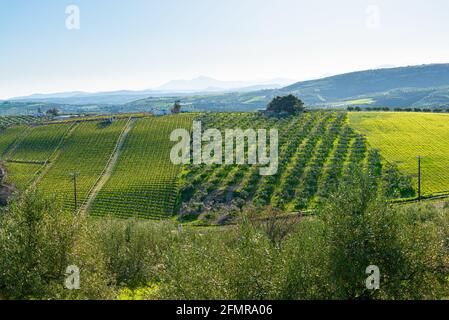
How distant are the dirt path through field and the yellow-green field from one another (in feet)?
222

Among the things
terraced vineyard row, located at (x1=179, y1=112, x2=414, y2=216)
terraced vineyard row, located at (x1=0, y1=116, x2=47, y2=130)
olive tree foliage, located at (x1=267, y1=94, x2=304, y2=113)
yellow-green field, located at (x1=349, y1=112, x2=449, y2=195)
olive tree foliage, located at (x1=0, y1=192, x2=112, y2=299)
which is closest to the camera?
olive tree foliage, located at (x1=0, y1=192, x2=112, y2=299)

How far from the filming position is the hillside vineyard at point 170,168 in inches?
3497

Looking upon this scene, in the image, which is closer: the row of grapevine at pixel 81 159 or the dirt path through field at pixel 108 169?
the dirt path through field at pixel 108 169

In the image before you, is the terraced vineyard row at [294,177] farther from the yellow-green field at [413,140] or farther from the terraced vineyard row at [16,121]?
the terraced vineyard row at [16,121]

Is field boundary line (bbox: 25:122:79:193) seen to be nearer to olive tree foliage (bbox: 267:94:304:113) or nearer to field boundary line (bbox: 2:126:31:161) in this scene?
field boundary line (bbox: 2:126:31:161)

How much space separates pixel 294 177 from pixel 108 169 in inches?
1967

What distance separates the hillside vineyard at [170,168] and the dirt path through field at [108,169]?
26 centimetres

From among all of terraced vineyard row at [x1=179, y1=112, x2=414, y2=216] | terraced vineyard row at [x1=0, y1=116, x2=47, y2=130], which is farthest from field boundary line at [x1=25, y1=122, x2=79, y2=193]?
terraced vineyard row at [x1=179, y1=112, x2=414, y2=216]

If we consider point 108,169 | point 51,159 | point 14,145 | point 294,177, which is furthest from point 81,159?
point 294,177

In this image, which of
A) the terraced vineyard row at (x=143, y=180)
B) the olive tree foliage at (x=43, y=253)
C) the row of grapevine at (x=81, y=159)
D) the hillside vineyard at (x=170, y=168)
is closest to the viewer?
the olive tree foliage at (x=43, y=253)

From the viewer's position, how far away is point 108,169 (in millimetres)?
113625

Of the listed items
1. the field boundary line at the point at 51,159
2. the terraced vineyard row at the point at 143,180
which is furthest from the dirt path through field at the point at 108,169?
the field boundary line at the point at 51,159

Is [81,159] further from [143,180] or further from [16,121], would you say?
[16,121]

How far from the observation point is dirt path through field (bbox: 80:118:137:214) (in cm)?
9500
